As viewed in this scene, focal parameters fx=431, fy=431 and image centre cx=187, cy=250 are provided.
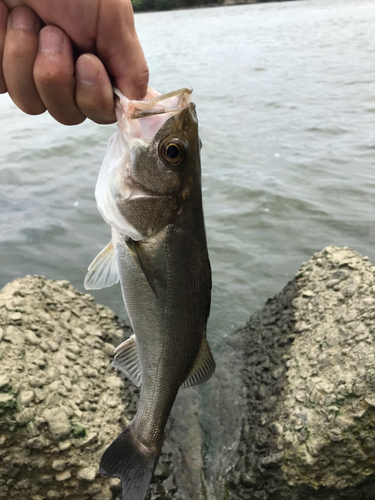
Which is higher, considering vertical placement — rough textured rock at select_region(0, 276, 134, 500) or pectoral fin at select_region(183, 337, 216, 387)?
pectoral fin at select_region(183, 337, 216, 387)

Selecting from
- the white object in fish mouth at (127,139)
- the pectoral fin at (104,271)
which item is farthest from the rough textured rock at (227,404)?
the white object in fish mouth at (127,139)

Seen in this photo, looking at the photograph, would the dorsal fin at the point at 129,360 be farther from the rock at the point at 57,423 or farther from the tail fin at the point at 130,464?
the rock at the point at 57,423

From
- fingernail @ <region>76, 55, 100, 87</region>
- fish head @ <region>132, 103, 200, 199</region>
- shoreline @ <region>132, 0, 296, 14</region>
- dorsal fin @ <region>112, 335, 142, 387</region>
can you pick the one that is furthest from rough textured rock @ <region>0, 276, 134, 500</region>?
shoreline @ <region>132, 0, 296, 14</region>

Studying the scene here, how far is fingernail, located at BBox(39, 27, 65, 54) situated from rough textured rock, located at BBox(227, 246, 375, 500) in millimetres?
2568

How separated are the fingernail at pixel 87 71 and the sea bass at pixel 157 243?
0.58 ft

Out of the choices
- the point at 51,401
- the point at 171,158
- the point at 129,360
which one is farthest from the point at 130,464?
the point at 171,158

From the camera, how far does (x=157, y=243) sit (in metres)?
2.10

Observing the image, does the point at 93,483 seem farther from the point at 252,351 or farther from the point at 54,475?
the point at 252,351

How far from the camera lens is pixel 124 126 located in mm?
1939

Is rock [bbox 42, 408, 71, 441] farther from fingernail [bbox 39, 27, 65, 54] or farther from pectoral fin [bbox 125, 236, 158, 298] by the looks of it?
fingernail [bbox 39, 27, 65, 54]

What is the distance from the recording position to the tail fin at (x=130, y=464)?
236 cm

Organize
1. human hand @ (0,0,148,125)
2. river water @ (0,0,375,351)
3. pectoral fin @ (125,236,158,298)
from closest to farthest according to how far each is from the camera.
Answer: human hand @ (0,0,148,125)
pectoral fin @ (125,236,158,298)
river water @ (0,0,375,351)

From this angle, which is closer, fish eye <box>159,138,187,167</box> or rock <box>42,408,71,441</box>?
fish eye <box>159,138,187,167</box>

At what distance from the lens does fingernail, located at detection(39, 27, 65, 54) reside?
1.58 m
